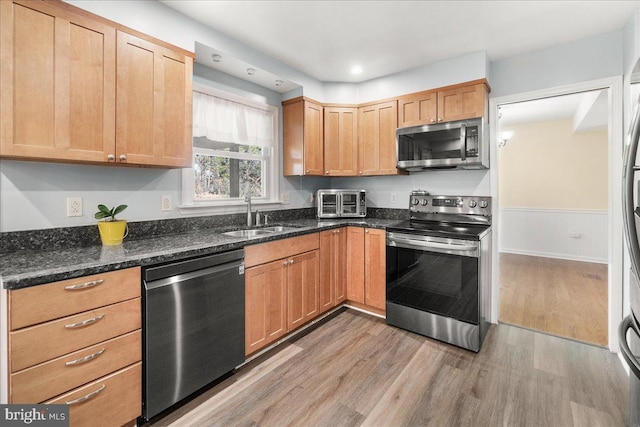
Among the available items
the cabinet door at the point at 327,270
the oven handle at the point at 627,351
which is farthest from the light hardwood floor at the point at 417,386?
the oven handle at the point at 627,351

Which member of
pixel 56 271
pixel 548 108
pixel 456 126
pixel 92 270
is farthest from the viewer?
pixel 548 108

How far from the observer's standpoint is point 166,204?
95.7 inches

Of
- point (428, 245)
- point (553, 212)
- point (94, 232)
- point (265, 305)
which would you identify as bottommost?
point (265, 305)

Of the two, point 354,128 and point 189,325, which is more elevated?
point 354,128

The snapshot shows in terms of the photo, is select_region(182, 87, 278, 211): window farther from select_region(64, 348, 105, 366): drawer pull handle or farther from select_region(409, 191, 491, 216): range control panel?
select_region(409, 191, 491, 216): range control panel

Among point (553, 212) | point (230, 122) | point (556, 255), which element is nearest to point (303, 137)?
point (230, 122)

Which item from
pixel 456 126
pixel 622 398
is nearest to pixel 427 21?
pixel 456 126

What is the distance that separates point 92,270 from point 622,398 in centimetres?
313

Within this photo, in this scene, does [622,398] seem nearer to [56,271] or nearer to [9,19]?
[56,271]

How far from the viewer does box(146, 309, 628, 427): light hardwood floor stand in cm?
176

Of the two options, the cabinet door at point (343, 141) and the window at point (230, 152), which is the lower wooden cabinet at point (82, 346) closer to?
the window at point (230, 152)

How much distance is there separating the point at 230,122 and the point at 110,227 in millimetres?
1527

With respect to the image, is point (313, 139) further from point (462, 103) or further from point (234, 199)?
point (462, 103)

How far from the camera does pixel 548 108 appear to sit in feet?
15.5
